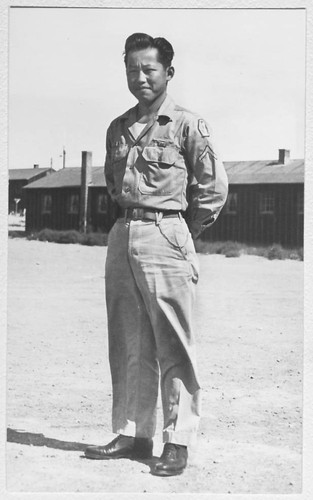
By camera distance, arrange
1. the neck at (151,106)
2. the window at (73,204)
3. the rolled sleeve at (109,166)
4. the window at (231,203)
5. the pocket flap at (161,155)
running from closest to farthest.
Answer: the pocket flap at (161,155) → the neck at (151,106) → the rolled sleeve at (109,166) → the window at (231,203) → the window at (73,204)

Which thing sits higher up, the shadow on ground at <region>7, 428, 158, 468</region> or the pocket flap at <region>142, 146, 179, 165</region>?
the pocket flap at <region>142, 146, 179, 165</region>

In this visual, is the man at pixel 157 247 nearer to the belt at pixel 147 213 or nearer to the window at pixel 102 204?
the belt at pixel 147 213

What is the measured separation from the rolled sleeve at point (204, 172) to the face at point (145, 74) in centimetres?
26

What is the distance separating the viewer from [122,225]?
4.47 m

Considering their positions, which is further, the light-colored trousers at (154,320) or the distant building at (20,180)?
the distant building at (20,180)

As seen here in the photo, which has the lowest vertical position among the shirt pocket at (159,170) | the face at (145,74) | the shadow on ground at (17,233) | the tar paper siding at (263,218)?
Result: the shadow on ground at (17,233)

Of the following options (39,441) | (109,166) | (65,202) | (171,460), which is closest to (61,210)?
(65,202)

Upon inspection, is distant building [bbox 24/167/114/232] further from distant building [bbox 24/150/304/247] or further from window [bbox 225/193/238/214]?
window [bbox 225/193/238/214]

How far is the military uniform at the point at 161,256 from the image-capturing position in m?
4.38

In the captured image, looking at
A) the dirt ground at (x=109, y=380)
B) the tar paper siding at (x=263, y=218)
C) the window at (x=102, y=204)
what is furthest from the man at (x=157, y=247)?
the tar paper siding at (x=263, y=218)

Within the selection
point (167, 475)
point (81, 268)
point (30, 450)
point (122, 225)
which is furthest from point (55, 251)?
point (167, 475)

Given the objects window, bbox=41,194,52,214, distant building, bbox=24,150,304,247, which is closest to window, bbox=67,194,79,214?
distant building, bbox=24,150,304,247

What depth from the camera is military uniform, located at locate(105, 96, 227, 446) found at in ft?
14.4

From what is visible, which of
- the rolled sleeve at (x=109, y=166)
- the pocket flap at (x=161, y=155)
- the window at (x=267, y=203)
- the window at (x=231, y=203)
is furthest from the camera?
the window at (x=267, y=203)
